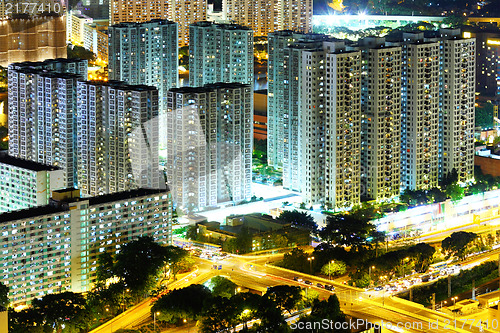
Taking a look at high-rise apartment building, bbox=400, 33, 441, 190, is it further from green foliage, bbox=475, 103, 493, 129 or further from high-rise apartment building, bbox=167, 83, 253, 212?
green foliage, bbox=475, 103, 493, 129

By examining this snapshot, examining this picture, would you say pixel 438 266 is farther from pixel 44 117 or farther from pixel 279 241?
pixel 44 117

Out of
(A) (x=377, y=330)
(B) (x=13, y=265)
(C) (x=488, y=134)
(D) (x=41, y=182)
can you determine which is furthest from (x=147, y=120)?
(C) (x=488, y=134)

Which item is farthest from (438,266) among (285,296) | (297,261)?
(285,296)

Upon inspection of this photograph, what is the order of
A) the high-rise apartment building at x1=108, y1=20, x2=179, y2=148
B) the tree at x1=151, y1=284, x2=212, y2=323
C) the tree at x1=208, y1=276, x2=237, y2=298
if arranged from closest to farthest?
1. the tree at x1=151, y1=284, x2=212, y2=323
2. the tree at x1=208, y1=276, x2=237, y2=298
3. the high-rise apartment building at x1=108, y1=20, x2=179, y2=148

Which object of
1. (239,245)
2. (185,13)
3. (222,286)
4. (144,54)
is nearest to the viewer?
(222,286)

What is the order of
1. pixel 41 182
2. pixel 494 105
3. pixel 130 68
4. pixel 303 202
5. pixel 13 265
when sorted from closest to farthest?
1. pixel 13 265
2. pixel 41 182
3. pixel 303 202
4. pixel 130 68
5. pixel 494 105

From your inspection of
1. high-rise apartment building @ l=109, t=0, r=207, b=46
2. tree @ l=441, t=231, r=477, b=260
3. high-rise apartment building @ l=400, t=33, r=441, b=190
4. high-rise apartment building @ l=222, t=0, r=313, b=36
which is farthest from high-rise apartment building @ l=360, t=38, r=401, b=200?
high-rise apartment building @ l=222, t=0, r=313, b=36

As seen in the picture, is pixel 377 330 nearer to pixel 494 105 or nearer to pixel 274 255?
pixel 274 255
